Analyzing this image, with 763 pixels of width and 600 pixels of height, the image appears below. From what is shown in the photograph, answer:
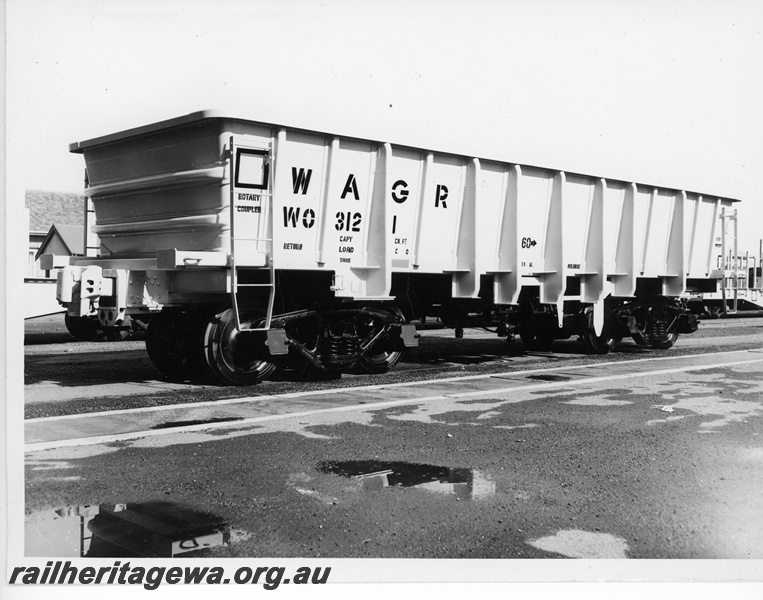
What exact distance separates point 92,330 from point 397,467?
5.71 metres

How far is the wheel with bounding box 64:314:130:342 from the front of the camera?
951cm

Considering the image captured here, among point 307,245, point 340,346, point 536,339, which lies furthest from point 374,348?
point 536,339

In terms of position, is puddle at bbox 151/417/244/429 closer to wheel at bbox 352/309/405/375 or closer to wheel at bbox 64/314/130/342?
wheel at bbox 64/314/130/342

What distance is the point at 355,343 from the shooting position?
34.4ft

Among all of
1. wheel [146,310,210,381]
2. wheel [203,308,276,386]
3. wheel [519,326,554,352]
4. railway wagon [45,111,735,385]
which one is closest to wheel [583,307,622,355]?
railway wagon [45,111,735,385]

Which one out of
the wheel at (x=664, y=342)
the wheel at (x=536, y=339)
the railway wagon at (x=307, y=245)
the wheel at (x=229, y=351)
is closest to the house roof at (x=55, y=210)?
the railway wagon at (x=307, y=245)

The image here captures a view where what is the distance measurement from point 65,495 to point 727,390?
7.77 metres

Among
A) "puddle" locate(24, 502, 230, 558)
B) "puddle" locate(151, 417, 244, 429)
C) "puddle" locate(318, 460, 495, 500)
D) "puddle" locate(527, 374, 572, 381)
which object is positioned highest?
"puddle" locate(527, 374, 572, 381)

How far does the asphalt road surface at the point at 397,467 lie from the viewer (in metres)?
4.56

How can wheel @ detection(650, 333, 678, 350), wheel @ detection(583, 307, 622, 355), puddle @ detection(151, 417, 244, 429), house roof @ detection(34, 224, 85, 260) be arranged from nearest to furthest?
puddle @ detection(151, 417, 244, 429) → wheel @ detection(583, 307, 622, 355) → house roof @ detection(34, 224, 85, 260) → wheel @ detection(650, 333, 678, 350)

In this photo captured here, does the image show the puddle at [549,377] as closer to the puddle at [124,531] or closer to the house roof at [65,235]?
the puddle at [124,531]

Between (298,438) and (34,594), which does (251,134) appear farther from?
(34,594)

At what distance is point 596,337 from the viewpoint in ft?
46.0

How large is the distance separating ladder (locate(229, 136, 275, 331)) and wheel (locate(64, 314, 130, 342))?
4.55 feet
